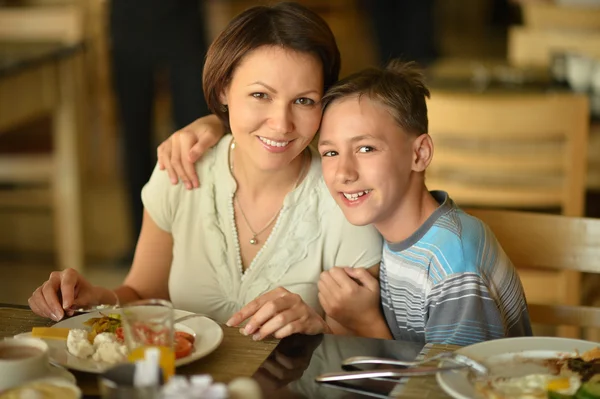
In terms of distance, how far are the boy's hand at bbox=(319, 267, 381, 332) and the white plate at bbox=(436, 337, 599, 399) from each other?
36cm

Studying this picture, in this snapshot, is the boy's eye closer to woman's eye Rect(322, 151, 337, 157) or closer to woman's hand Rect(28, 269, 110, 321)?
woman's eye Rect(322, 151, 337, 157)

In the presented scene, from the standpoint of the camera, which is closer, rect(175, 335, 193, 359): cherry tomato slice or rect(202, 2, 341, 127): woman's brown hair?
rect(175, 335, 193, 359): cherry tomato slice

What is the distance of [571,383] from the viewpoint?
1105mm

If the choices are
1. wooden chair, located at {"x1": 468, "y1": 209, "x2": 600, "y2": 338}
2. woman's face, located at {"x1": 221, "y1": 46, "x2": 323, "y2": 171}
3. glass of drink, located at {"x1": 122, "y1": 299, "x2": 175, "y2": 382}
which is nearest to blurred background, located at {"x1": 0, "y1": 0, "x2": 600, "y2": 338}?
wooden chair, located at {"x1": 468, "y1": 209, "x2": 600, "y2": 338}

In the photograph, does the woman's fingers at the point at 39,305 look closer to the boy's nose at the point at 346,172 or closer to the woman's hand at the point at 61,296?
the woman's hand at the point at 61,296

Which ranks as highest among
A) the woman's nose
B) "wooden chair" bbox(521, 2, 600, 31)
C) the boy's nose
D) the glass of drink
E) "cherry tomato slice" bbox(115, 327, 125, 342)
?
"wooden chair" bbox(521, 2, 600, 31)

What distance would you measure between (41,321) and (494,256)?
2.41 ft

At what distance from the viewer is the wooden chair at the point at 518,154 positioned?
7.88ft

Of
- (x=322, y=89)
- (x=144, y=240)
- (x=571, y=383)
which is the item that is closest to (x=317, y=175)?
(x=322, y=89)

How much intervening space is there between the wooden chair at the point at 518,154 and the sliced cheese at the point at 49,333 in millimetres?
1413

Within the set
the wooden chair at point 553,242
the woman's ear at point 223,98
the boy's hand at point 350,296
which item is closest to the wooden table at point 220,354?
the boy's hand at point 350,296

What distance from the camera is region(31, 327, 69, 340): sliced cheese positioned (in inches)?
50.7

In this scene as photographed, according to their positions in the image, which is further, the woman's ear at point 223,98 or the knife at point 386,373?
the woman's ear at point 223,98

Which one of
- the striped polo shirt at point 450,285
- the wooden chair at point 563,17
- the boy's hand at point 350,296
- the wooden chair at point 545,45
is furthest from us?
the wooden chair at point 563,17
